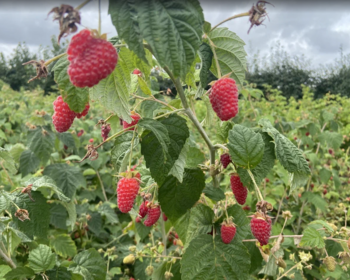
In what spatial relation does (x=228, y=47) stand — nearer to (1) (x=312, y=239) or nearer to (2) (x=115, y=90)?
(2) (x=115, y=90)

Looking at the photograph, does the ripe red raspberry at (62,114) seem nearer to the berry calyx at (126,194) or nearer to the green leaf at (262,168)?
the berry calyx at (126,194)

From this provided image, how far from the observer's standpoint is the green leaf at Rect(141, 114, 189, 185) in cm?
87

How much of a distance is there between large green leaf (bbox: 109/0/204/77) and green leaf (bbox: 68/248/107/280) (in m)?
1.12

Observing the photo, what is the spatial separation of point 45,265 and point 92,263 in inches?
9.1

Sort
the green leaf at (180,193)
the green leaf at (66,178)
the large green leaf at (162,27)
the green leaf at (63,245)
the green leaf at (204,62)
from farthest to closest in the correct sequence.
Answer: the green leaf at (66,178), the green leaf at (63,245), the green leaf at (180,193), the green leaf at (204,62), the large green leaf at (162,27)

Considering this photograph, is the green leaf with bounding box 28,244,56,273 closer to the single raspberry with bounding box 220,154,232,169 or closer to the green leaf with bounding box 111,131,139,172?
the green leaf with bounding box 111,131,139,172

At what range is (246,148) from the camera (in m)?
0.93

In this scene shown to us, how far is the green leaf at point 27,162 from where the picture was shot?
2055 millimetres

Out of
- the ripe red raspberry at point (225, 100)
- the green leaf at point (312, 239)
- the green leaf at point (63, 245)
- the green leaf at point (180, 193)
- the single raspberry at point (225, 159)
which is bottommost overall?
the green leaf at point (63, 245)

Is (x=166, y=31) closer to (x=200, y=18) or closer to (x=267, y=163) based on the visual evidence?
(x=200, y=18)

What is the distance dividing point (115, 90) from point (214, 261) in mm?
654

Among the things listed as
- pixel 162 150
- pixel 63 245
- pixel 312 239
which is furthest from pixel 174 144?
pixel 63 245

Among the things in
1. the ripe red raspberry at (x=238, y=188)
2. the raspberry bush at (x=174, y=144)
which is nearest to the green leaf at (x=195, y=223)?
the raspberry bush at (x=174, y=144)

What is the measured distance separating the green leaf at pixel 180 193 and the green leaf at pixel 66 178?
1118 millimetres
